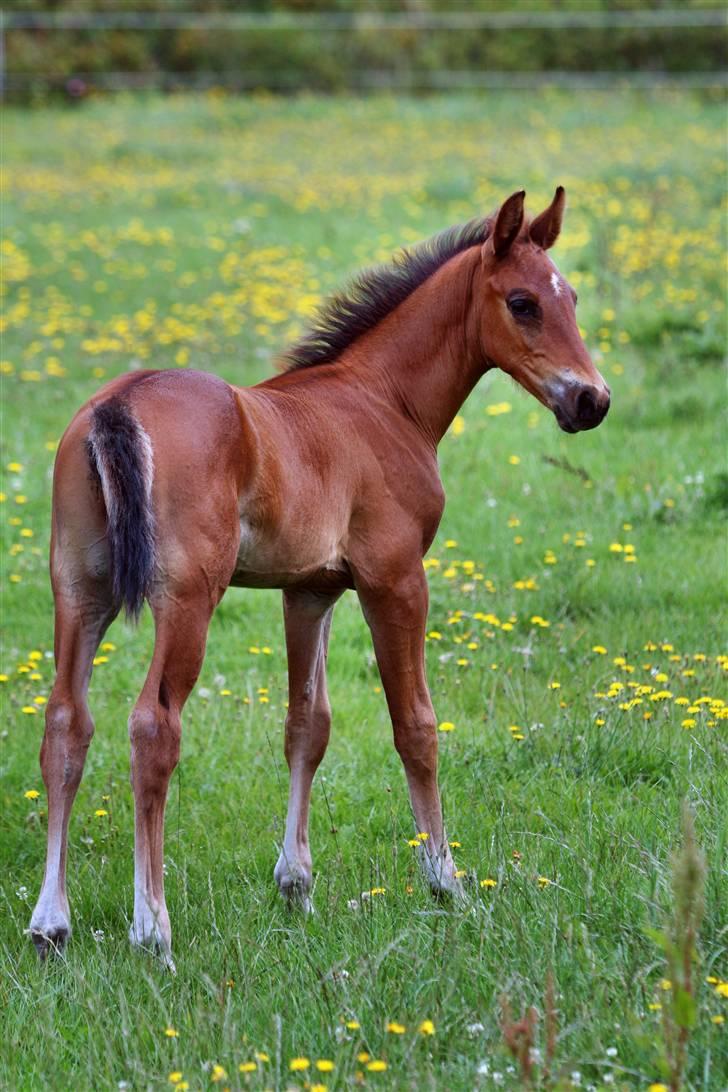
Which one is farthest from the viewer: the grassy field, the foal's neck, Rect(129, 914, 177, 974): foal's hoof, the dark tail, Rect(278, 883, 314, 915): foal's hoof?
the foal's neck

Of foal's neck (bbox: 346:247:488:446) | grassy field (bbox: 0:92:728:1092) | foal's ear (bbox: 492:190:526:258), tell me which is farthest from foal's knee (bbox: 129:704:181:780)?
foal's ear (bbox: 492:190:526:258)

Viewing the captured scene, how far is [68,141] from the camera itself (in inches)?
882

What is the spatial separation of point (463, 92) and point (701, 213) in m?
13.6

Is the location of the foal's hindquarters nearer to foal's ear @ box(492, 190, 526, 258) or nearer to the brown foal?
the brown foal

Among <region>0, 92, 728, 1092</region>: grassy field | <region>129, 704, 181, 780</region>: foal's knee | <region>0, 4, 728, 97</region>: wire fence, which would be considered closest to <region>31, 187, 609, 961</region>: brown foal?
<region>129, 704, 181, 780</region>: foal's knee

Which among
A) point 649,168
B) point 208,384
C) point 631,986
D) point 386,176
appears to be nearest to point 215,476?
point 208,384

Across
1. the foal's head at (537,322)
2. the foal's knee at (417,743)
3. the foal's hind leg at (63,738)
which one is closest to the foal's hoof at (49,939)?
the foal's hind leg at (63,738)

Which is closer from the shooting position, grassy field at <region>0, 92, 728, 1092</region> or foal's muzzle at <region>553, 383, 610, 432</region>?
grassy field at <region>0, 92, 728, 1092</region>

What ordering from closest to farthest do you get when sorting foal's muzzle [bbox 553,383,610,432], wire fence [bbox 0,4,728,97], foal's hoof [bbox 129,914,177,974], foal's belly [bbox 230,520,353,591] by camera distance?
1. foal's hoof [bbox 129,914,177,974]
2. foal's belly [bbox 230,520,353,591]
3. foal's muzzle [bbox 553,383,610,432]
4. wire fence [bbox 0,4,728,97]

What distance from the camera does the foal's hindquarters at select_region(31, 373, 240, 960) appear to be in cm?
354

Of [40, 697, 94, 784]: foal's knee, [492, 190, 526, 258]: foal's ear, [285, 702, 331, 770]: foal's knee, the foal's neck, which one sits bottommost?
[285, 702, 331, 770]: foal's knee

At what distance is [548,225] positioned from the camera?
4309mm

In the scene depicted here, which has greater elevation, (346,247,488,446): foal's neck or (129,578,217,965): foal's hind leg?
(346,247,488,446): foal's neck

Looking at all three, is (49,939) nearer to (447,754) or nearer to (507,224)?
(447,754)
